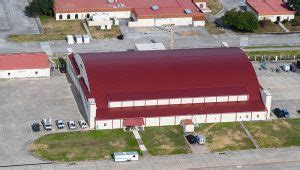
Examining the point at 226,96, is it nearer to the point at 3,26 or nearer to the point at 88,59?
the point at 88,59

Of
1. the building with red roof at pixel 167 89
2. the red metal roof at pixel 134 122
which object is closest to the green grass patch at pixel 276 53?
the building with red roof at pixel 167 89

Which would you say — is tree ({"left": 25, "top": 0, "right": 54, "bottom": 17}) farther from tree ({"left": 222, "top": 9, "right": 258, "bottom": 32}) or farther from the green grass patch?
the green grass patch

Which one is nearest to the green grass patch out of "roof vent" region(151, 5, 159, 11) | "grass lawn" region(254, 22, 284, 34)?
"grass lawn" region(254, 22, 284, 34)

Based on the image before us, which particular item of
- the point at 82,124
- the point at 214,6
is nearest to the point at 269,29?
the point at 214,6

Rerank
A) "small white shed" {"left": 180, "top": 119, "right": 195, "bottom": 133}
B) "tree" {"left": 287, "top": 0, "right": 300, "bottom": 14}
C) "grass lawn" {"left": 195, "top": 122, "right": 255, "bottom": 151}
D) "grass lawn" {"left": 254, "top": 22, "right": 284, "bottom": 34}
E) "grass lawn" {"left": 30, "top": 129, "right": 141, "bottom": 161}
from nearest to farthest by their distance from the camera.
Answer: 1. "grass lawn" {"left": 30, "top": 129, "right": 141, "bottom": 161}
2. "grass lawn" {"left": 195, "top": 122, "right": 255, "bottom": 151}
3. "small white shed" {"left": 180, "top": 119, "right": 195, "bottom": 133}
4. "grass lawn" {"left": 254, "top": 22, "right": 284, "bottom": 34}
5. "tree" {"left": 287, "top": 0, "right": 300, "bottom": 14}

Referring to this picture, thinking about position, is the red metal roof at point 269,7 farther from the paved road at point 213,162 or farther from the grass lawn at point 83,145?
the grass lawn at point 83,145
